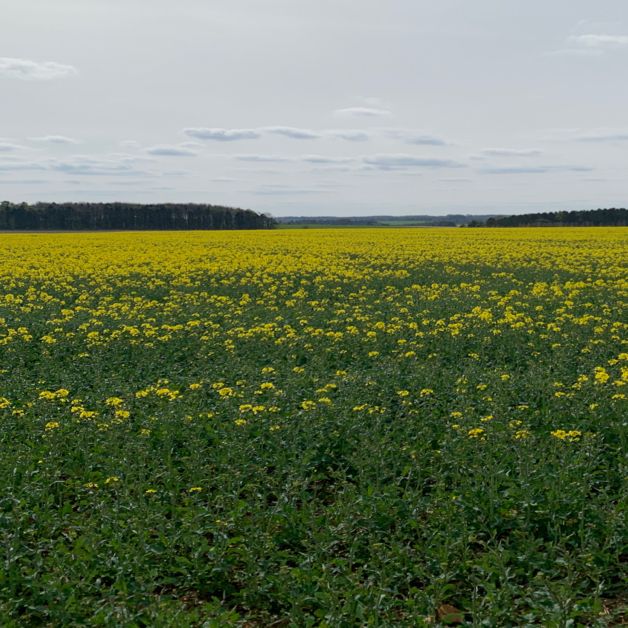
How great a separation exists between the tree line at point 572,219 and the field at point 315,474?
65.7 metres

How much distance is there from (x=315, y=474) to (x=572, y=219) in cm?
7776

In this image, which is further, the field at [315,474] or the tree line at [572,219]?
the tree line at [572,219]

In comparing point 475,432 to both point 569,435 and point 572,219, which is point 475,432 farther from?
point 572,219

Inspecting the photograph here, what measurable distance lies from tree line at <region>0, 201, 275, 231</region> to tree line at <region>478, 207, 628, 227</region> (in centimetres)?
3080

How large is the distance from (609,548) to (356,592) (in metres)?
2.26

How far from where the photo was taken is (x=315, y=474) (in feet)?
23.8

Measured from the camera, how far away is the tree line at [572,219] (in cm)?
7638

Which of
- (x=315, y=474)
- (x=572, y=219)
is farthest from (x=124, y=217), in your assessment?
(x=315, y=474)

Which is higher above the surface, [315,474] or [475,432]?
[475,432]

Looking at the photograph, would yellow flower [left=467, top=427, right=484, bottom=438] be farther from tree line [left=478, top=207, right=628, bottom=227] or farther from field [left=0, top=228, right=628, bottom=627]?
tree line [left=478, top=207, right=628, bottom=227]

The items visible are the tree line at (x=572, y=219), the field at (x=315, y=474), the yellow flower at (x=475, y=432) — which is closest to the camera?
the field at (x=315, y=474)

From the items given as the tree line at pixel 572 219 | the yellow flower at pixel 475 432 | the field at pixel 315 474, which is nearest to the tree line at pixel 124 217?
the tree line at pixel 572 219

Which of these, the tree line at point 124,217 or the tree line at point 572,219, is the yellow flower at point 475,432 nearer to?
the tree line at point 572,219

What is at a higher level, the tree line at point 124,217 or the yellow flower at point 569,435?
the tree line at point 124,217
